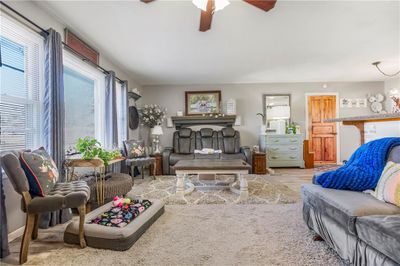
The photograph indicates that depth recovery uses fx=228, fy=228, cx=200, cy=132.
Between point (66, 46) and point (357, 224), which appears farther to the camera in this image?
point (66, 46)

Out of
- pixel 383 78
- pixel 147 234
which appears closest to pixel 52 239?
pixel 147 234

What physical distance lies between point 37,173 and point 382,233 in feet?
8.05

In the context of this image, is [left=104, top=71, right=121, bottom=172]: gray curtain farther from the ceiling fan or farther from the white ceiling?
the ceiling fan

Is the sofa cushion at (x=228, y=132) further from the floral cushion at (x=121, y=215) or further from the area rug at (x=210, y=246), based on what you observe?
the floral cushion at (x=121, y=215)

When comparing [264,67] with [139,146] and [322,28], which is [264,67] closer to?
[322,28]

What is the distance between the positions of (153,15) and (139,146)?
287 cm

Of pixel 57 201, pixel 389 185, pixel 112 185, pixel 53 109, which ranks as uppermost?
pixel 53 109

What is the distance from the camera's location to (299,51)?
392cm

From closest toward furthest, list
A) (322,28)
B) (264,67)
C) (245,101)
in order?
1. (322,28)
2. (264,67)
3. (245,101)

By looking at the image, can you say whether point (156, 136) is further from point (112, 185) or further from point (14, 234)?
point (14, 234)

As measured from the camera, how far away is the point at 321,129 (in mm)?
6559

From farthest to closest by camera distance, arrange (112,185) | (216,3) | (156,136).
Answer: (156,136) → (112,185) → (216,3)

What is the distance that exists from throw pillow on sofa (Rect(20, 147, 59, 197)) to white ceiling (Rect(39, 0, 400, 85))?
66.0 inches

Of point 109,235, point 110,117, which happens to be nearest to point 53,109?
point 109,235
